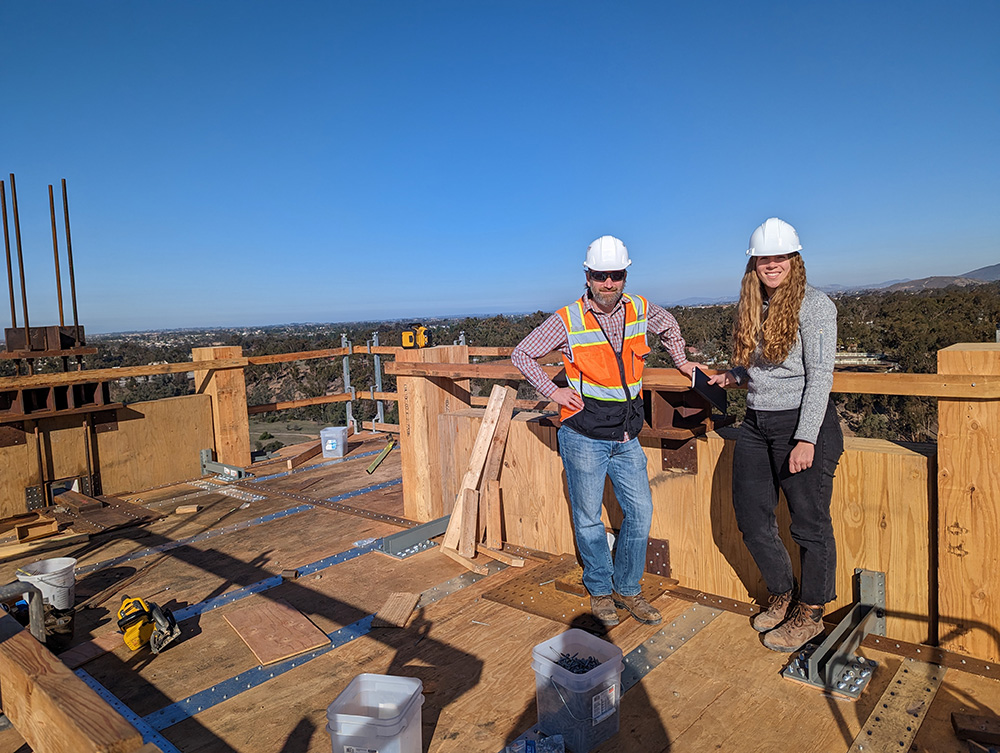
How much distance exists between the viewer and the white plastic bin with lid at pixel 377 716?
256cm

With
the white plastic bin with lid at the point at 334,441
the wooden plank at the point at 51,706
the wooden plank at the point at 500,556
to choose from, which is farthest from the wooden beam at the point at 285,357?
the wooden plank at the point at 51,706

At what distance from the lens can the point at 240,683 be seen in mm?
3455

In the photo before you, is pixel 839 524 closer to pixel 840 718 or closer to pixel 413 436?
pixel 840 718

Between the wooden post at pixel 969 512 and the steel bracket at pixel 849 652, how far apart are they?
0.94 ft

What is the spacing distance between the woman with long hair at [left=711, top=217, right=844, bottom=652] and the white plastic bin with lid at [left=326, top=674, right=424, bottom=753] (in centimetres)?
186

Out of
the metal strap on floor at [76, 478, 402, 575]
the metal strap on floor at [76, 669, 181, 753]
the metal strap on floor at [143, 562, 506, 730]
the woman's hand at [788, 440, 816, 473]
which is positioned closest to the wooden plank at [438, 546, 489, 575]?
A: the metal strap on floor at [143, 562, 506, 730]

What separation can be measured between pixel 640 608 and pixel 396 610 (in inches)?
56.5

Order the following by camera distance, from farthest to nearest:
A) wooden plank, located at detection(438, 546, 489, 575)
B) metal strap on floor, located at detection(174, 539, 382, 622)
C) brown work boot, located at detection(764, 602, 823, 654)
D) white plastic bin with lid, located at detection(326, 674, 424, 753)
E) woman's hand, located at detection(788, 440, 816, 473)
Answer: wooden plank, located at detection(438, 546, 489, 575)
metal strap on floor, located at detection(174, 539, 382, 622)
brown work boot, located at detection(764, 602, 823, 654)
woman's hand, located at detection(788, 440, 816, 473)
white plastic bin with lid, located at detection(326, 674, 424, 753)

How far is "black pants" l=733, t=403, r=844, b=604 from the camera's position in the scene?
10.8ft

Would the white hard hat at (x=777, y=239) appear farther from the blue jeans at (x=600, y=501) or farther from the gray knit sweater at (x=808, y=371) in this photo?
the blue jeans at (x=600, y=501)

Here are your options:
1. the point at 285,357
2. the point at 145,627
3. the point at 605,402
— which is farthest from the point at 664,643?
the point at 285,357

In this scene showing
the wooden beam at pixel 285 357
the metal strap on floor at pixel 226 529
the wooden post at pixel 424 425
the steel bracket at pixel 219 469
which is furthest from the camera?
the wooden beam at pixel 285 357

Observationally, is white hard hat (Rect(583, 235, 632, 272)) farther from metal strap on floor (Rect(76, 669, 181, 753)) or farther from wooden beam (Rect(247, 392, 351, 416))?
wooden beam (Rect(247, 392, 351, 416))

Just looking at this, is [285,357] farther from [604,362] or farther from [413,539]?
[604,362]
